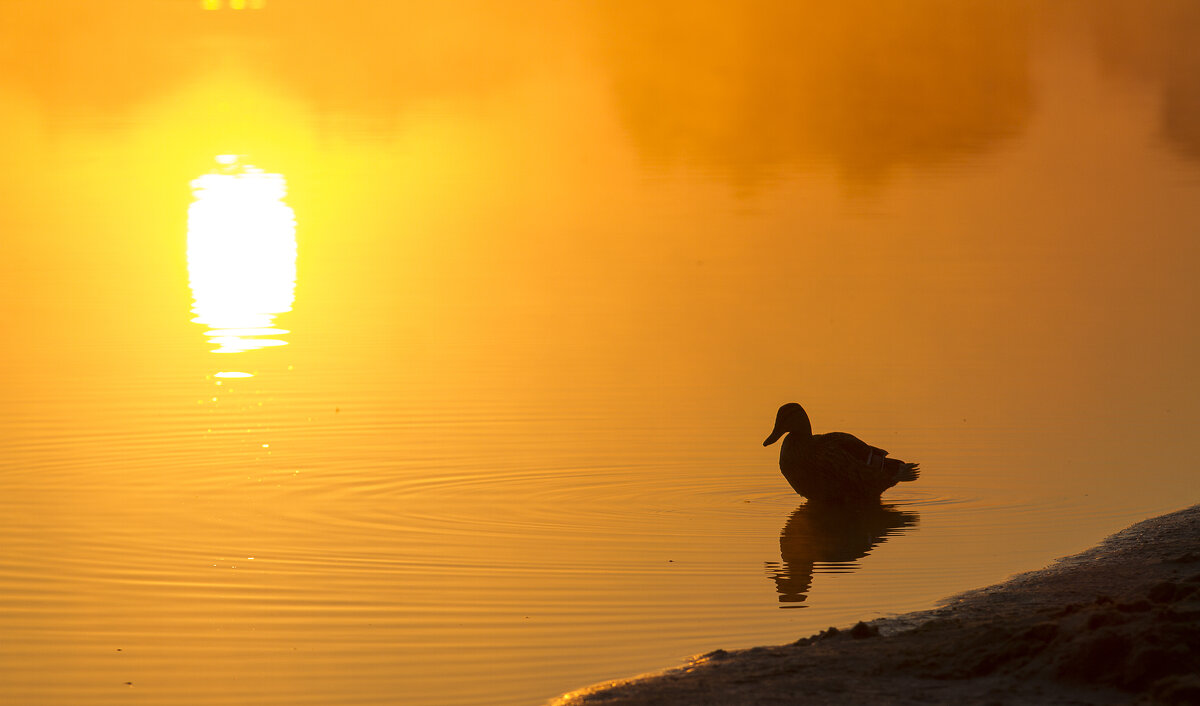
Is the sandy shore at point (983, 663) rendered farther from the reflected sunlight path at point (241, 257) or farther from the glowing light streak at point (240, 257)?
the glowing light streak at point (240, 257)

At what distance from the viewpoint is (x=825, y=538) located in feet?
32.5

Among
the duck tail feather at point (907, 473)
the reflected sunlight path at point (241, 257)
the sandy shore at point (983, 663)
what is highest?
the reflected sunlight path at point (241, 257)

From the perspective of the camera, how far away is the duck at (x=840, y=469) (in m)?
10.6

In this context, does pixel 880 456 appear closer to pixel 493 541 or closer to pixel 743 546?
pixel 743 546

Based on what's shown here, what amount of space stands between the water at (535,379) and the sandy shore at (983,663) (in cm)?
73

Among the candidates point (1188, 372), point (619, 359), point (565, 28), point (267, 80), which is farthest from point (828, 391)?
point (565, 28)

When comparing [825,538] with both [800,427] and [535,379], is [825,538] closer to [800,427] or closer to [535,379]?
[800,427]

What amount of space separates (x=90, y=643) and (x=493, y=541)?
244 cm

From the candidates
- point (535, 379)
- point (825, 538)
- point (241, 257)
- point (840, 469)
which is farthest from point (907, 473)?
point (241, 257)

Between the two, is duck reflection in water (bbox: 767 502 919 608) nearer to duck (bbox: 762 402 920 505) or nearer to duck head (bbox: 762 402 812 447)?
duck (bbox: 762 402 920 505)

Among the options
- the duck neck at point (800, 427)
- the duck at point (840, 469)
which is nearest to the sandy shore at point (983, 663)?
the duck at point (840, 469)

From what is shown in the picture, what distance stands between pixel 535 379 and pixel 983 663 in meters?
7.63

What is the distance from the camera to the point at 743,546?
9.49 m

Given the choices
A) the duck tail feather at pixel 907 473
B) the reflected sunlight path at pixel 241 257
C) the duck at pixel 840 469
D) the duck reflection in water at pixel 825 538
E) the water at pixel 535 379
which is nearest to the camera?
the water at pixel 535 379
